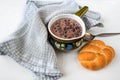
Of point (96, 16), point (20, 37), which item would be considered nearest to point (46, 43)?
point (20, 37)

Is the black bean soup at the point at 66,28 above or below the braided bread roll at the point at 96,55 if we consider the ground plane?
above

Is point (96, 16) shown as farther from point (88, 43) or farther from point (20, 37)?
point (20, 37)
